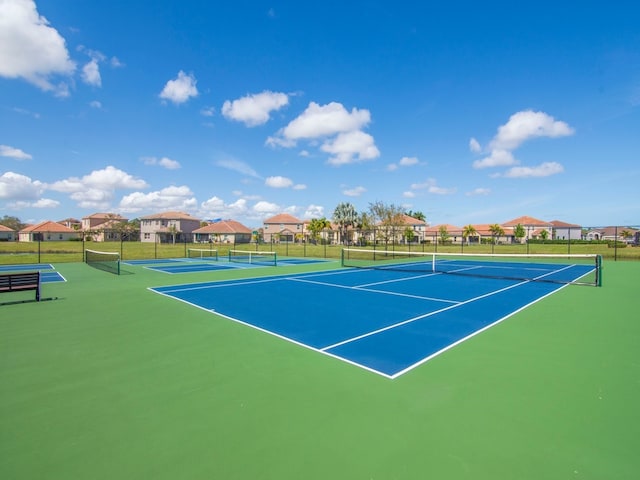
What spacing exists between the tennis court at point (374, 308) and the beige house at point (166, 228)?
235ft

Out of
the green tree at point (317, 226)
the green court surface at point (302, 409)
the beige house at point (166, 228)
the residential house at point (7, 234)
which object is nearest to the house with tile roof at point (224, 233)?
the beige house at point (166, 228)

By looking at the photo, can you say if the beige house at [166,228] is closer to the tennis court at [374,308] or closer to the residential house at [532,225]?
the tennis court at [374,308]

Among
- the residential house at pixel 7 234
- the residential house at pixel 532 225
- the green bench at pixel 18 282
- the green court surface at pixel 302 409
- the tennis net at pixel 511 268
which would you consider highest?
the residential house at pixel 532 225

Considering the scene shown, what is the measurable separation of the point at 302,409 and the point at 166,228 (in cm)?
8419

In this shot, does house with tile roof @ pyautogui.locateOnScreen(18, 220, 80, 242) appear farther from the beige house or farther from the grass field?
the grass field

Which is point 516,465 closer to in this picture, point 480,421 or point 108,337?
point 480,421

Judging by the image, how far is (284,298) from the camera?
33.5 feet

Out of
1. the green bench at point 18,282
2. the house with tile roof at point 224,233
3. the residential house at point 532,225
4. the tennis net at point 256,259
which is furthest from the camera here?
the residential house at point 532,225

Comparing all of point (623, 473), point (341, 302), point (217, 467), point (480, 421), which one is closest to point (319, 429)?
point (217, 467)

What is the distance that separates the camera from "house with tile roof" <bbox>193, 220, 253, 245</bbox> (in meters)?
78.4

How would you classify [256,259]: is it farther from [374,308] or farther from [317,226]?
[317,226]

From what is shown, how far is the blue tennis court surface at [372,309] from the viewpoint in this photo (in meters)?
5.73

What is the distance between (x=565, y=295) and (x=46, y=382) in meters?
13.1

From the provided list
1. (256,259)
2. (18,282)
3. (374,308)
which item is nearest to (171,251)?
(256,259)
